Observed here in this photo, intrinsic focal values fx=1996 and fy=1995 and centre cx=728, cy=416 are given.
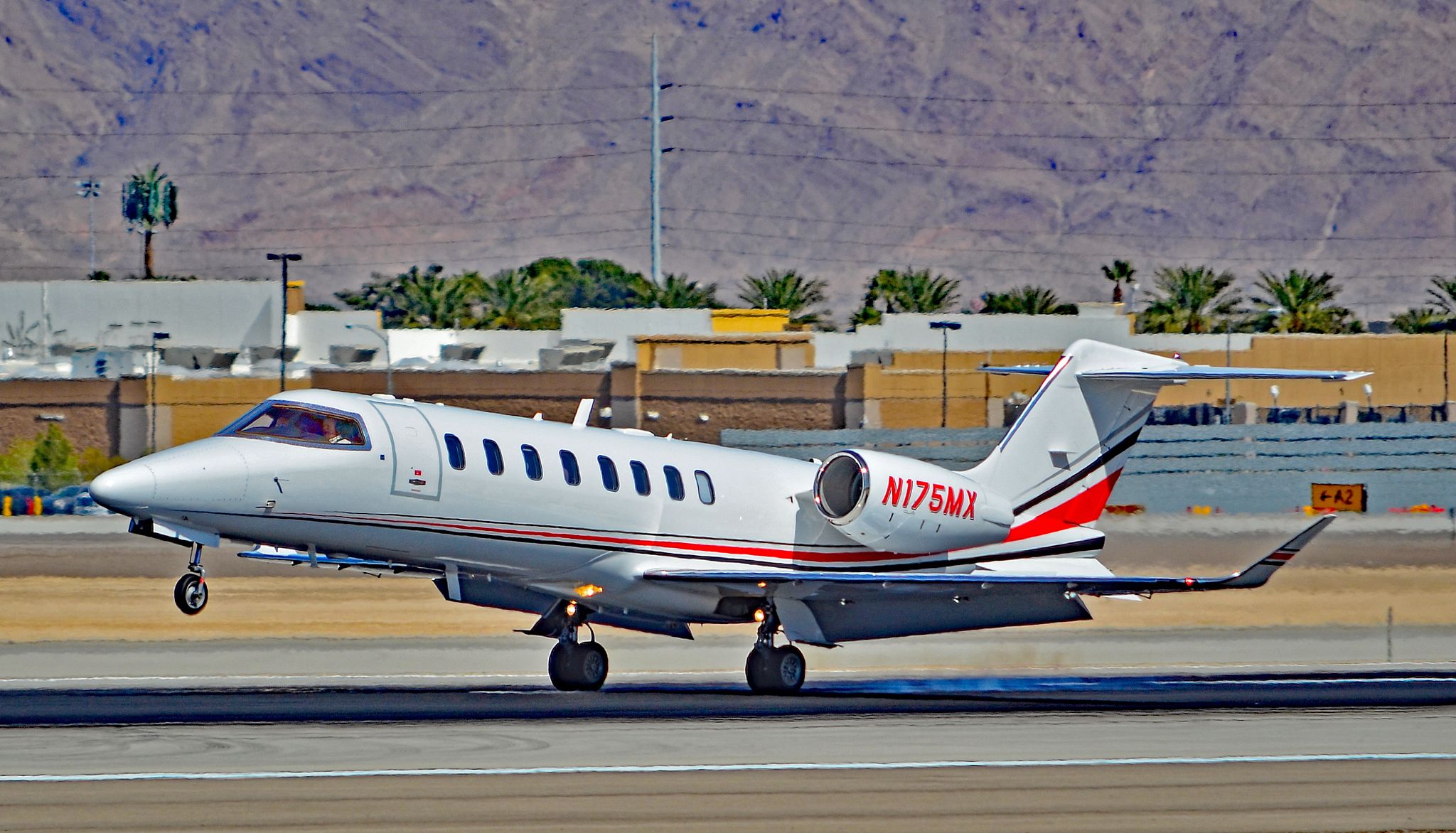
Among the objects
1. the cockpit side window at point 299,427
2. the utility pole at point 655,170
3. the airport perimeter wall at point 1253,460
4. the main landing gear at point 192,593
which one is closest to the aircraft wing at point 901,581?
the cockpit side window at point 299,427

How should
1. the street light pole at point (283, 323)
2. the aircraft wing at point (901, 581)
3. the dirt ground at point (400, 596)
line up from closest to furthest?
the aircraft wing at point (901, 581)
the dirt ground at point (400, 596)
the street light pole at point (283, 323)

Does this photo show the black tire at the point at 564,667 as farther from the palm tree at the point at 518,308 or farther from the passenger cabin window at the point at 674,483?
the palm tree at the point at 518,308

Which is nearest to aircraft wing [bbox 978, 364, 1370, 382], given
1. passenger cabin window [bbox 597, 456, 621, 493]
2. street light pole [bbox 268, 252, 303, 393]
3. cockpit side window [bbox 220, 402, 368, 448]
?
passenger cabin window [bbox 597, 456, 621, 493]

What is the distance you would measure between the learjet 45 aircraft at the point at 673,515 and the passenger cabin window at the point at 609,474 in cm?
4

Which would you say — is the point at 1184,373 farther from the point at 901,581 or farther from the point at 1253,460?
the point at 1253,460

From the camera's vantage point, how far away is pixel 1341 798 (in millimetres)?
17516

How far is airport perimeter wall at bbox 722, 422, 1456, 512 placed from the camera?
206 feet

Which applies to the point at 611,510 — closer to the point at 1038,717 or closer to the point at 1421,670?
the point at 1038,717

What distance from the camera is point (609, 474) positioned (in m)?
25.7

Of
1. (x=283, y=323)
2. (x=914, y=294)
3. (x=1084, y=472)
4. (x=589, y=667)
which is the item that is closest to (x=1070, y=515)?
(x=1084, y=472)

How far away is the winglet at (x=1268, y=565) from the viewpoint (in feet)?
75.9

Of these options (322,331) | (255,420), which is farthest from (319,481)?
(322,331)

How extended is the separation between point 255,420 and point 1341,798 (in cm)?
1297

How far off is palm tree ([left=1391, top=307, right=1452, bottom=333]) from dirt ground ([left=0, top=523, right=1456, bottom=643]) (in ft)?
266
